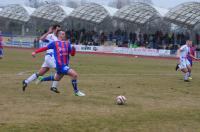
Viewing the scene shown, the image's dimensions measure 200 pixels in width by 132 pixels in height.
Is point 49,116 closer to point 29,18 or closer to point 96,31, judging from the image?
point 96,31

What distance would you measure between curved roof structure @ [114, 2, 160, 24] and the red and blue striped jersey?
52.3m

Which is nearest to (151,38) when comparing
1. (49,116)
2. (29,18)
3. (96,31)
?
(96,31)

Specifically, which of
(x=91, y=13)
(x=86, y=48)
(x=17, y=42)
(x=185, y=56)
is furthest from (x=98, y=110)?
(x=91, y=13)

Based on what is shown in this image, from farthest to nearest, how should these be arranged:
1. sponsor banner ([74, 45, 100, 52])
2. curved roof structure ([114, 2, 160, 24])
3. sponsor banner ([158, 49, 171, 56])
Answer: curved roof structure ([114, 2, 160, 24]) < sponsor banner ([74, 45, 100, 52]) < sponsor banner ([158, 49, 171, 56])

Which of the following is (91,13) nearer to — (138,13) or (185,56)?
(138,13)

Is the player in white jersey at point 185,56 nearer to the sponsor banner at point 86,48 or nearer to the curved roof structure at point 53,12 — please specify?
the sponsor banner at point 86,48

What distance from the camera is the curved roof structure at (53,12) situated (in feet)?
250

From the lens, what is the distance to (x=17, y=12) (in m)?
81.8

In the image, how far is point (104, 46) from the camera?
60875 mm

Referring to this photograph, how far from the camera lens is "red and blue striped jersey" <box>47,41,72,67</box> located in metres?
13.9

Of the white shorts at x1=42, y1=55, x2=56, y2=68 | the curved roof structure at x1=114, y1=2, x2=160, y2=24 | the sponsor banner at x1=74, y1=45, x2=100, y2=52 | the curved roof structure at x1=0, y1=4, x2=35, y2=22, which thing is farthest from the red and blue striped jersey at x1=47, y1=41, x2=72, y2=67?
the curved roof structure at x1=0, y1=4, x2=35, y2=22

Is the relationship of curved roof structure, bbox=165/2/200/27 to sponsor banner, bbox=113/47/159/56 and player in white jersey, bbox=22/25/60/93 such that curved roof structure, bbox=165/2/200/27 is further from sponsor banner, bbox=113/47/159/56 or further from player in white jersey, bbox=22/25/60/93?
player in white jersey, bbox=22/25/60/93

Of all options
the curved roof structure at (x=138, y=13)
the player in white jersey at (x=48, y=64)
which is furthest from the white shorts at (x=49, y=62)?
the curved roof structure at (x=138, y=13)

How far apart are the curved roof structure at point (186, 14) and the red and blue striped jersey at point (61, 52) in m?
48.9
